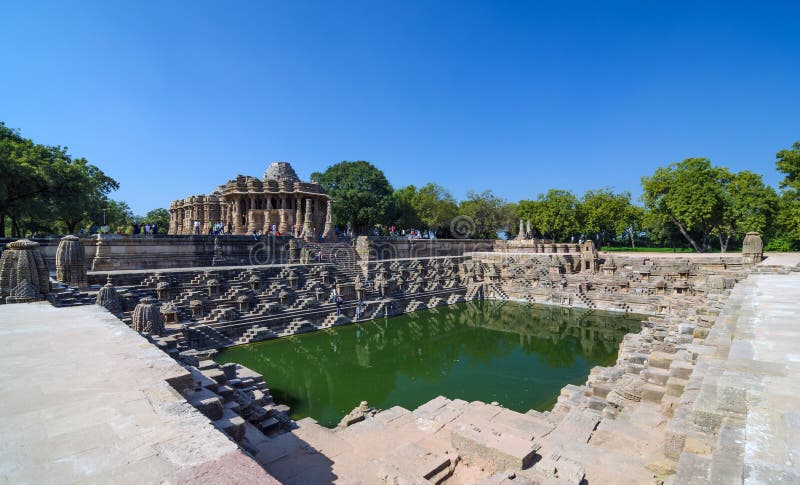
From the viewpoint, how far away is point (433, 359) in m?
13.5

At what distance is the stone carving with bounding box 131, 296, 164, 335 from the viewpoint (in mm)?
9086

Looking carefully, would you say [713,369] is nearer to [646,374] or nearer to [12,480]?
[646,374]

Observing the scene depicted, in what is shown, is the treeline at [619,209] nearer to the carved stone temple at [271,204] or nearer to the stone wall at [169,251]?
the carved stone temple at [271,204]

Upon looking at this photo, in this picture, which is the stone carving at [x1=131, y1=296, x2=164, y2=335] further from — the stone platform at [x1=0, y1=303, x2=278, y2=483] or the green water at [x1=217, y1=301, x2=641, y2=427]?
the stone platform at [x1=0, y1=303, x2=278, y2=483]

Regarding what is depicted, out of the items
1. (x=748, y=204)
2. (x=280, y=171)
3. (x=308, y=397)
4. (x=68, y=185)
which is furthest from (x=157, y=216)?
(x=748, y=204)

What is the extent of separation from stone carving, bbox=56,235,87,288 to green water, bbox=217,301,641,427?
4.83 meters

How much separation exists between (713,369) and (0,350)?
328 inches

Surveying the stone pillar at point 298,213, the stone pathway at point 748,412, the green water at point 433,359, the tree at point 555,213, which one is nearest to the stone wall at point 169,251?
the stone pillar at point 298,213

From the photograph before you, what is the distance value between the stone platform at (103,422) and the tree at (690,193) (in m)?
38.8

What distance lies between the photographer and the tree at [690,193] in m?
32.1

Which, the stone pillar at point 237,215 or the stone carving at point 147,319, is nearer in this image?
the stone carving at point 147,319

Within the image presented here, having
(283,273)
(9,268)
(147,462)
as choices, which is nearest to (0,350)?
(147,462)

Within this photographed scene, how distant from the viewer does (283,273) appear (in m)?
18.2

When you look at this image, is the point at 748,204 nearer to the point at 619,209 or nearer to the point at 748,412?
the point at 619,209
